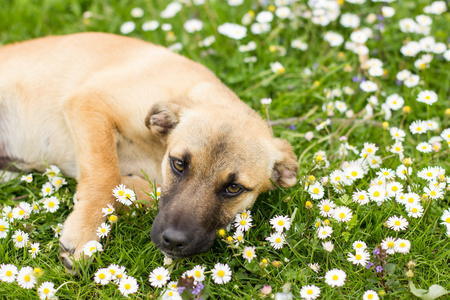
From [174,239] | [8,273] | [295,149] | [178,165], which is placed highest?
[178,165]

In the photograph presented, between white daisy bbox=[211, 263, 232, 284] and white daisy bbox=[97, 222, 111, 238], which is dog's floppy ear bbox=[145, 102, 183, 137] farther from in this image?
white daisy bbox=[211, 263, 232, 284]

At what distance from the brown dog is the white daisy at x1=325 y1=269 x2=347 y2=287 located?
874 mm

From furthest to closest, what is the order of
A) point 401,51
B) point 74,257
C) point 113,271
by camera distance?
point 401,51, point 74,257, point 113,271

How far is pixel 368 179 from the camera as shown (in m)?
4.56

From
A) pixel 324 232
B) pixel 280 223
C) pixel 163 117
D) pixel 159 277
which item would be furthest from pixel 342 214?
pixel 163 117

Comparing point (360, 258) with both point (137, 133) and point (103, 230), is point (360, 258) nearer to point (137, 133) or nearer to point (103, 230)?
point (103, 230)

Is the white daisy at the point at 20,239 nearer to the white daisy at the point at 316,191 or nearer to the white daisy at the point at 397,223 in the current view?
the white daisy at the point at 316,191

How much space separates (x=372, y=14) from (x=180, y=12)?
2572mm

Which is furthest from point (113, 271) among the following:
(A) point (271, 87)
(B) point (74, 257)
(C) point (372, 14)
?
(C) point (372, 14)

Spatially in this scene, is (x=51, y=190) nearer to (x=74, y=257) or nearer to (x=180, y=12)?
(x=74, y=257)

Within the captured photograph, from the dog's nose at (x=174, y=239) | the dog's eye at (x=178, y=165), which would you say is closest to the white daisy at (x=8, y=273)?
the dog's nose at (x=174, y=239)

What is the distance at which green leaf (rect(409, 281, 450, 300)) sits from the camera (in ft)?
11.2

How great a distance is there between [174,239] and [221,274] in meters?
0.43

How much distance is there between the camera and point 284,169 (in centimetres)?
423
